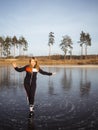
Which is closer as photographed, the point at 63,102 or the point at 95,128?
the point at 95,128

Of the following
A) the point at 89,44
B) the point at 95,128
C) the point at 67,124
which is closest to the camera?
the point at 95,128

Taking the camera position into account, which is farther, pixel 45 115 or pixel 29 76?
pixel 29 76

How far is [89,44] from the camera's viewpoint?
300 feet

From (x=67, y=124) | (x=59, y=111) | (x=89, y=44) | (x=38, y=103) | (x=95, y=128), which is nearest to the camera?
(x=95, y=128)

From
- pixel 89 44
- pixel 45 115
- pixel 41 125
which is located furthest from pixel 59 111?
pixel 89 44

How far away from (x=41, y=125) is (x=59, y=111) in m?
1.92

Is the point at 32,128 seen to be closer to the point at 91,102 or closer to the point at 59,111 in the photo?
the point at 59,111

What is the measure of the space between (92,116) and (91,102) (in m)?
2.40

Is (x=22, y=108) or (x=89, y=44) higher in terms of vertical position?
(x=89, y=44)

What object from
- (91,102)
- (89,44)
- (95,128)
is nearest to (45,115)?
(95,128)

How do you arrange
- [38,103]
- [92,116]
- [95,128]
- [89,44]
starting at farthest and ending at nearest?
1. [89,44]
2. [38,103]
3. [92,116]
4. [95,128]

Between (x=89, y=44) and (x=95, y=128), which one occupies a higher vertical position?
(x=89, y=44)

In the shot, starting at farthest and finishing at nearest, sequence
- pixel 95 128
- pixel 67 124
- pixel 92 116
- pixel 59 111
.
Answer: pixel 59 111
pixel 92 116
pixel 67 124
pixel 95 128

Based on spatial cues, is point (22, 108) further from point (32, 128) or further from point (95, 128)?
point (95, 128)
